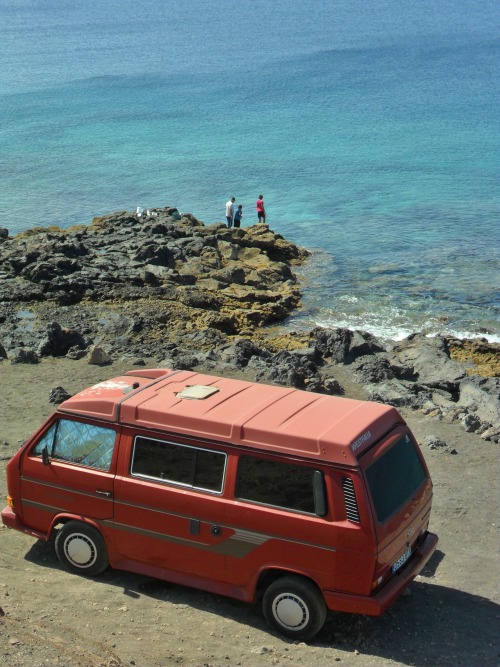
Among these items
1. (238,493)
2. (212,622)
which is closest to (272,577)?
(212,622)

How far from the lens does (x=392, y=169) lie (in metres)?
51.8

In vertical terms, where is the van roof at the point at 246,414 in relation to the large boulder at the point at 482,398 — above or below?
above

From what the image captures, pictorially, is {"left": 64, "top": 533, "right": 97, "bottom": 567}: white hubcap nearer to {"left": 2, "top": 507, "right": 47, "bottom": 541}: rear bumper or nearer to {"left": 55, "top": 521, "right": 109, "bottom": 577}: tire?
{"left": 55, "top": 521, "right": 109, "bottom": 577}: tire

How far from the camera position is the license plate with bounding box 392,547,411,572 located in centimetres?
823

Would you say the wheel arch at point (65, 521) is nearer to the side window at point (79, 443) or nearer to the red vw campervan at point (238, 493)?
the red vw campervan at point (238, 493)

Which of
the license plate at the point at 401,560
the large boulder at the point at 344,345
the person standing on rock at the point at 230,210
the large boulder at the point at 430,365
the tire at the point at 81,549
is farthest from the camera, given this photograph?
the person standing on rock at the point at 230,210

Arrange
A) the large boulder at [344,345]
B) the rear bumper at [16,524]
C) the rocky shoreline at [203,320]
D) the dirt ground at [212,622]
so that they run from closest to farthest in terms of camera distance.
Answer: the dirt ground at [212,622] → the rear bumper at [16,524] → the rocky shoreline at [203,320] → the large boulder at [344,345]

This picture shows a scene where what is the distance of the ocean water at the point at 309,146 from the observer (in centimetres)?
3084

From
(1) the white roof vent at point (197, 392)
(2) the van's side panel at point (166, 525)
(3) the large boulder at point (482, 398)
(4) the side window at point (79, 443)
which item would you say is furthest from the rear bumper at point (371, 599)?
(3) the large boulder at point (482, 398)

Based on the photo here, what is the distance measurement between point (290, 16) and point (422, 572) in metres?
149

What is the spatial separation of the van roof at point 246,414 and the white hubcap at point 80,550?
1306 millimetres

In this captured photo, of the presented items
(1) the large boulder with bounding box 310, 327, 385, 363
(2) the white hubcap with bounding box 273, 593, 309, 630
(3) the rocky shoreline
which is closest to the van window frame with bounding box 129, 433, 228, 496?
(2) the white hubcap with bounding box 273, 593, 309, 630

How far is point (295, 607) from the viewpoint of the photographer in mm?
8086

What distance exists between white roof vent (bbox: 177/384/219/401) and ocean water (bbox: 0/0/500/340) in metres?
15.5
